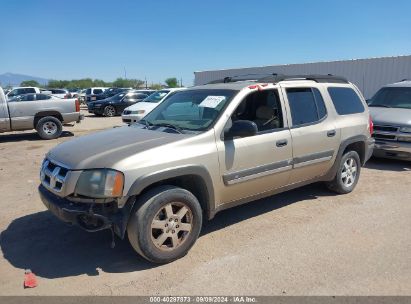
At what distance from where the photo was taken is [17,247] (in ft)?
13.5

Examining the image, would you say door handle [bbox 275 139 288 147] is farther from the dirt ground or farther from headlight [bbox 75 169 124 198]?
headlight [bbox 75 169 124 198]

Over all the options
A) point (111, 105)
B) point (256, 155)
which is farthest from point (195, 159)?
point (111, 105)

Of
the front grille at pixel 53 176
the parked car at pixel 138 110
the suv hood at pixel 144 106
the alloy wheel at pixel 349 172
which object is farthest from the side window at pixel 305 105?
the suv hood at pixel 144 106

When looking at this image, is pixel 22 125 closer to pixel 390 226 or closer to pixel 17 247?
pixel 17 247

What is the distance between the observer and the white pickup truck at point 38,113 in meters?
11.5

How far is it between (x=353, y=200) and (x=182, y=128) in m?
3.02

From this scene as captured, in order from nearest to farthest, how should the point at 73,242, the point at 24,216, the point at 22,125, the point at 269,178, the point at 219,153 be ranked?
the point at 219,153
the point at 73,242
the point at 269,178
the point at 24,216
the point at 22,125

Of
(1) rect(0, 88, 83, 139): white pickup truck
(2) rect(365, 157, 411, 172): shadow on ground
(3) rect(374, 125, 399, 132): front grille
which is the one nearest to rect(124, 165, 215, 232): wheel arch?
(2) rect(365, 157, 411, 172): shadow on ground

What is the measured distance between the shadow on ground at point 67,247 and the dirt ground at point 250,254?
1 cm

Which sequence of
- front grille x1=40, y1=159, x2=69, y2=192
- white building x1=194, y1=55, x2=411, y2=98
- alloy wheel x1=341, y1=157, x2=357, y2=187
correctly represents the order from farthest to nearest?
white building x1=194, y1=55, x2=411, y2=98, alloy wheel x1=341, y1=157, x2=357, y2=187, front grille x1=40, y1=159, x2=69, y2=192

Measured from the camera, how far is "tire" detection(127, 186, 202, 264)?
346 centimetres

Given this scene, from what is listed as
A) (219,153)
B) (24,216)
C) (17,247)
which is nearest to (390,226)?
(219,153)

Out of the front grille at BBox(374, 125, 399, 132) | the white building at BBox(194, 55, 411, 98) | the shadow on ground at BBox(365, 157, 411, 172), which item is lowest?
the shadow on ground at BBox(365, 157, 411, 172)

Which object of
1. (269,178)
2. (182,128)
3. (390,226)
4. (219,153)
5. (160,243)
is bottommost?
(390,226)
